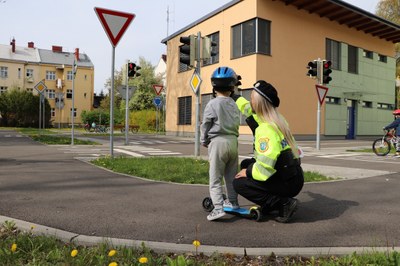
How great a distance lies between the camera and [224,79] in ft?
13.3

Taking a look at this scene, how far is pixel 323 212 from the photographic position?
14.9 ft

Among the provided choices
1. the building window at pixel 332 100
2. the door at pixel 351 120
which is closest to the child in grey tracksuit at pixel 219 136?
the building window at pixel 332 100

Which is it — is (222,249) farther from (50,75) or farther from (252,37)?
(50,75)

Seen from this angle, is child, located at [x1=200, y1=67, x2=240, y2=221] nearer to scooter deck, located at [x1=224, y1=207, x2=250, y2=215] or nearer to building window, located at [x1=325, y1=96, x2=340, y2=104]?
scooter deck, located at [x1=224, y1=207, x2=250, y2=215]

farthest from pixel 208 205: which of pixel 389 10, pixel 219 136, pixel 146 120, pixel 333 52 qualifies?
pixel 146 120

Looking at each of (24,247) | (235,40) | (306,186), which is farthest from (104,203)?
(235,40)

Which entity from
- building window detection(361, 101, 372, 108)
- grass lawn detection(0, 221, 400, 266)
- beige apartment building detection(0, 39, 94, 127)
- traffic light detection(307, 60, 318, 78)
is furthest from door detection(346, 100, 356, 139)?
beige apartment building detection(0, 39, 94, 127)

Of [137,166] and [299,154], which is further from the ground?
[299,154]

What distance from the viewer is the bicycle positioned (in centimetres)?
1359

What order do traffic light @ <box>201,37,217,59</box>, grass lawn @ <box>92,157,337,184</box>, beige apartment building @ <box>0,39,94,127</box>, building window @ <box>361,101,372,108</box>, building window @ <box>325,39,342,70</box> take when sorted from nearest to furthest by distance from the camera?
grass lawn @ <box>92,157,337,184</box>, traffic light @ <box>201,37,217,59</box>, building window @ <box>325,39,342,70</box>, building window @ <box>361,101,372,108</box>, beige apartment building @ <box>0,39,94,127</box>

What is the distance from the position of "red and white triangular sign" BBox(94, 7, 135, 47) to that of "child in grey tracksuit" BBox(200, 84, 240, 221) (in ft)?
18.2

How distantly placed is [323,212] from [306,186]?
191cm

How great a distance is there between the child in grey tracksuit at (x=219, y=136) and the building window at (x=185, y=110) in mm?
24500

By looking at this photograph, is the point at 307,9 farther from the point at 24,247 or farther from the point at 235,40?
the point at 24,247
